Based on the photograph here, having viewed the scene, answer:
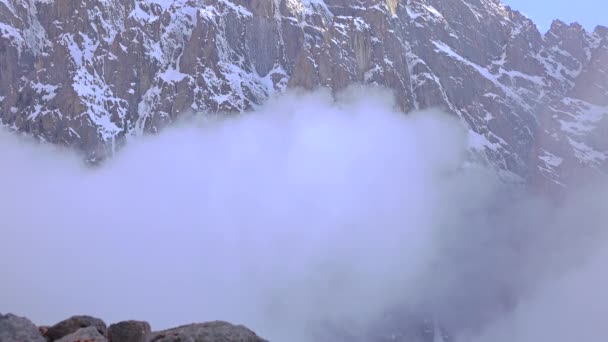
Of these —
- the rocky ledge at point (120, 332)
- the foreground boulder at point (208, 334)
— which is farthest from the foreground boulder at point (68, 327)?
the foreground boulder at point (208, 334)

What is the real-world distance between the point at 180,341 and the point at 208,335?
0.92 metres

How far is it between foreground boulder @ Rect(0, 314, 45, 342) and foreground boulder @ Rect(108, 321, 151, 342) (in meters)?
2.25

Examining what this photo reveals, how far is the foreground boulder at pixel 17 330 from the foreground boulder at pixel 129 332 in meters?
2.25

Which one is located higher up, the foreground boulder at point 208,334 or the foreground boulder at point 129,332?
the foreground boulder at point 208,334

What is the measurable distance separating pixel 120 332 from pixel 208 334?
9.44 feet

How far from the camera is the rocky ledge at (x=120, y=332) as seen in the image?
3244 centimetres

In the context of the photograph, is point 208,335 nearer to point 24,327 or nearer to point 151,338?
point 151,338

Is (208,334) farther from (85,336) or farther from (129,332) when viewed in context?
(85,336)

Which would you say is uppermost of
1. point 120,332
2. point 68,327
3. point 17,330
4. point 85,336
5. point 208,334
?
point 208,334

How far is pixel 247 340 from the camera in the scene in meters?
33.6

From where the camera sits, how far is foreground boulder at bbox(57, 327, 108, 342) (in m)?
32.4

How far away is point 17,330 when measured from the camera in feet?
106

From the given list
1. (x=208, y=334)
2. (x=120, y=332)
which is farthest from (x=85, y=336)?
(x=208, y=334)

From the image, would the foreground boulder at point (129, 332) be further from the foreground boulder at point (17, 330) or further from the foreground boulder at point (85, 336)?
the foreground boulder at point (17, 330)
